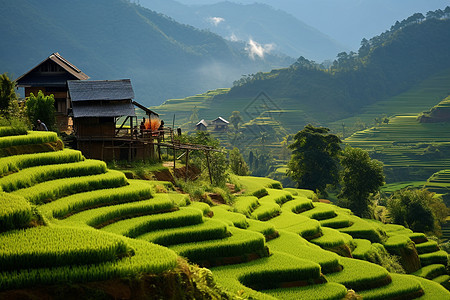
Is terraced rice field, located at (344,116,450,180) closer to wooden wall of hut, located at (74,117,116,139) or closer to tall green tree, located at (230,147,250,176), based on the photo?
tall green tree, located at (230,147,250,176)

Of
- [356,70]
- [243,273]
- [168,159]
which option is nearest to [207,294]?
[243,273]

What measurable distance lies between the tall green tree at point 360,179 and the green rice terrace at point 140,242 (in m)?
19.4

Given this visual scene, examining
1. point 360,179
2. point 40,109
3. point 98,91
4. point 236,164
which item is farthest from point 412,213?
point 40,109

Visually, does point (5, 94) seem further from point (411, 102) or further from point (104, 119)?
point (411, 102)

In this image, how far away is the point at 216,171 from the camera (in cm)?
2891

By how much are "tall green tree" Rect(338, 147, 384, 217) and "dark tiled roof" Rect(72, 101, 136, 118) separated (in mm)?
24059

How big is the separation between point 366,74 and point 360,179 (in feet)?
413

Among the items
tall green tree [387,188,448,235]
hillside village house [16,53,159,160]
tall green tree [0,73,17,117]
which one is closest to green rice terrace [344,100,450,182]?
tall green tree [387,188,448,235]

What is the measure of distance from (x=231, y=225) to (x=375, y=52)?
161975mm

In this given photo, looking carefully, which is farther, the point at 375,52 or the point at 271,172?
the point at 375,52

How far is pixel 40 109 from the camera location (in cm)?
2409

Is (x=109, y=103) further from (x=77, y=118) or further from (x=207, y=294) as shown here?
(x=207, y=294)

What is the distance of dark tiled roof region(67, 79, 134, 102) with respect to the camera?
2600 centimetres

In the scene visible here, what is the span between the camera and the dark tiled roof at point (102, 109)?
1007 inches
